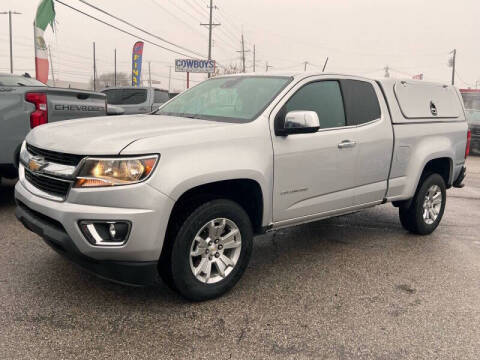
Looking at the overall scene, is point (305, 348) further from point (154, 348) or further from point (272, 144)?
point (272, 144)

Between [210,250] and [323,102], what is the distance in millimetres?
1793

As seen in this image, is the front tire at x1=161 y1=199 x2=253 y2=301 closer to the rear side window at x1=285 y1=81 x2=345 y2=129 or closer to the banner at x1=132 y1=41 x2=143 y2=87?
the rear side window at x1=285 y1=81 x2=345 y2=129

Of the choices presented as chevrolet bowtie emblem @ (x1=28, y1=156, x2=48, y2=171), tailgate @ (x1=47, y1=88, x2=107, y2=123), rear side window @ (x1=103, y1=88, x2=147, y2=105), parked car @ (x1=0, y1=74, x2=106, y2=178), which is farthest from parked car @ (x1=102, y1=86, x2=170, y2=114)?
chevrolet bowtie emblem @ (x1=28, y1=156, x2=48, y2=171)

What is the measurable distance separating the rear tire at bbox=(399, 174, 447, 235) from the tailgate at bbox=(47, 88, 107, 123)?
4.15 metres

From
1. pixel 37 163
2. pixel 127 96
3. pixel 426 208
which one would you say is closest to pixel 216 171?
pixel 37 163

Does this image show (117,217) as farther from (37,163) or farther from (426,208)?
(426,208)

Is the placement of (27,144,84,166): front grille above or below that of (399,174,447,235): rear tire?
above

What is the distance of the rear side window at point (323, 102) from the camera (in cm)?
394

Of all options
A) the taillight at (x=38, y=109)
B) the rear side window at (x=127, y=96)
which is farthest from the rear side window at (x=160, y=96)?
the taillight at (x=38, y=109)

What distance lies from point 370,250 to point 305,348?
2278 mm

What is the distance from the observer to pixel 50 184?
3.10 metres

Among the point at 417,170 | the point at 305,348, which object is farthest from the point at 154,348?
the point at 417,170

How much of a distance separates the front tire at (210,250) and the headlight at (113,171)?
0.50 metres

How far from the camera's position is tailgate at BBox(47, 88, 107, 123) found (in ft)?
17.7
